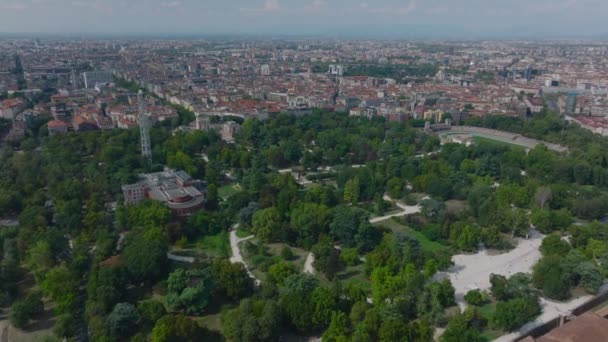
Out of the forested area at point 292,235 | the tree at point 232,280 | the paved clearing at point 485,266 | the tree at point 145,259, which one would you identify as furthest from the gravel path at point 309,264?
the tree at point 145,259

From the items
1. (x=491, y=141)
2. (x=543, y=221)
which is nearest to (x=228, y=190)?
(x=543, y=221)

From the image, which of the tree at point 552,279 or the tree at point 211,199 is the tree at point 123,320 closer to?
the tree at point 211,199

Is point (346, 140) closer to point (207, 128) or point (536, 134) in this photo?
point (207, 128)

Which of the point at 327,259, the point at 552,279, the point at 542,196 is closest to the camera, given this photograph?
the point at 552,279

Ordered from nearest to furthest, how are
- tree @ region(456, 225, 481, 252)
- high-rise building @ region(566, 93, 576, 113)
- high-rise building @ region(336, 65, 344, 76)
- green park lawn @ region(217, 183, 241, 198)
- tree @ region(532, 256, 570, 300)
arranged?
tree @ region(532, 256, 570, 300)
tree @ region(456, 225, 481, 252)
green park lawn @ region(217, 183, 241, 198)
high-rise building @ region(566, 93, 576, 113)
high-rise building @ region(336, 65, 344, 76)

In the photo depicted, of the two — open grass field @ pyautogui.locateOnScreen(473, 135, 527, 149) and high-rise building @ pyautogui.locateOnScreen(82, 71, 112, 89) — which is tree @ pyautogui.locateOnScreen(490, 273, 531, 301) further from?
high-rise building @ pyautogui.locateOnScreen(82, 71, 112, 89)

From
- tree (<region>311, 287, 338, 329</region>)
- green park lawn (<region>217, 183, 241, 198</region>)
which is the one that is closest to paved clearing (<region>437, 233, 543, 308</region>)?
tree (<region>311, 287, 338, 329</region>)

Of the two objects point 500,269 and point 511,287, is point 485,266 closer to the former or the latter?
point 500,269
